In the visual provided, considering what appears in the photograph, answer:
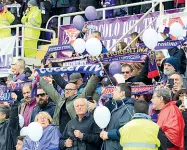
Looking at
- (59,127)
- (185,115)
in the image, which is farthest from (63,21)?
(185,115)

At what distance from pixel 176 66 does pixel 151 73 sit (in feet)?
1.40

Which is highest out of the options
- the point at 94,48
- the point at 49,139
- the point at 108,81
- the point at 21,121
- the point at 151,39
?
the point at 151,39

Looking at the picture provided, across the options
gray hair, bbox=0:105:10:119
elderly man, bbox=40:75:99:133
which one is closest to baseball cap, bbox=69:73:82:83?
elderly man, bbox=40:75:99:133

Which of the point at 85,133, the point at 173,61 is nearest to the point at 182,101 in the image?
the point at 173,61

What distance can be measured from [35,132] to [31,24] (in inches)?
303

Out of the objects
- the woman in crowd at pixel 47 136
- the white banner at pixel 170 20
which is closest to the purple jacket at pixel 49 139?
the woman in crowd at pixel 47 136

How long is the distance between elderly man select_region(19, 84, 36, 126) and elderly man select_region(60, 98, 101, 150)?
1.85 m

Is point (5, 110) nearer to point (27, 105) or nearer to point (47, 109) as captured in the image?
point (27, 105)

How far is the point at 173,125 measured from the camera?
435 inches

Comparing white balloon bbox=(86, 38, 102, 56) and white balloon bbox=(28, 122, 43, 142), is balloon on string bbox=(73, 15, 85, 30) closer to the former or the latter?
white balloon bbox=(86, 38, 102, 56)

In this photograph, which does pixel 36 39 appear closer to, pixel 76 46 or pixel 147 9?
pixel 147 9

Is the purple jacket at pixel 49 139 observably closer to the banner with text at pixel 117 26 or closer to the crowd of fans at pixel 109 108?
the crowd of fans at pixel 109 108

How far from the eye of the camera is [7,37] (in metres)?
19.4

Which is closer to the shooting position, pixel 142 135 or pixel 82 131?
pixel 142 135
